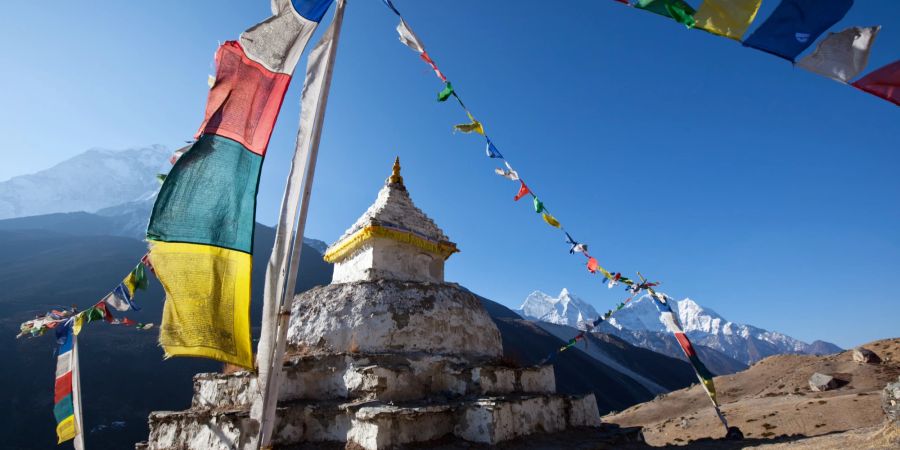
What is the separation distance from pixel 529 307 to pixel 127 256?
510 ft

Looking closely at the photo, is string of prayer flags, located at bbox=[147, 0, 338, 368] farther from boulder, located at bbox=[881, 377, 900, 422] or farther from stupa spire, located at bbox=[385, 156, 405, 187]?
boulder, located at bbox=[881, 377, 900, 422]

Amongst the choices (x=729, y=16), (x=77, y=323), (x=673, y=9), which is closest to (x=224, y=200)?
(x=673, y=9)

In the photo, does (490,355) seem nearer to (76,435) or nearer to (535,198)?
(535,198)

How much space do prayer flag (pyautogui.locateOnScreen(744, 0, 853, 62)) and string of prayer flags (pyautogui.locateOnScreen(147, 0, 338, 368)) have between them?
11.9 feet

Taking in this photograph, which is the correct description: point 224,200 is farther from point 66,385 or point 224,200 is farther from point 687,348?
point 66,385

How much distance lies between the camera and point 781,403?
1566 centimetres

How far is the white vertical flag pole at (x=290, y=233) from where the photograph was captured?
344 centimetres

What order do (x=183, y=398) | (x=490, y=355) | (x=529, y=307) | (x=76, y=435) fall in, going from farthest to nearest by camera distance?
(x=529, y=307)
(x=183, y=398)
(x=76, y=435)
(x=490, y=355)

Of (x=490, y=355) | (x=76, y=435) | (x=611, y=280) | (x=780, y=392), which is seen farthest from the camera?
(x=780, y=392)

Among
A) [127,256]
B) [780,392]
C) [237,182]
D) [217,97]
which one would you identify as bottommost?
[780,392]

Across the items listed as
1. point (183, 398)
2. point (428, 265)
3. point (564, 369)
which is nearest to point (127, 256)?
point (183, 398)

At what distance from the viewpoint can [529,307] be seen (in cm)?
18400

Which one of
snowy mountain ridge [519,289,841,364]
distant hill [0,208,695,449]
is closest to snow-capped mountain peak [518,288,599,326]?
snowy mountain ridge [519,289,841,364]

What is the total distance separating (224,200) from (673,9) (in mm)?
3827
